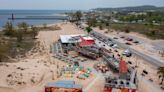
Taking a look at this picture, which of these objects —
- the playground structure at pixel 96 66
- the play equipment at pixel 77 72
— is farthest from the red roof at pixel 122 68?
the play equipment at pixel 77 72

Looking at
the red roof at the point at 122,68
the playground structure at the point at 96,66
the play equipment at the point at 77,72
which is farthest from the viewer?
the play equipment at the point at 77,72

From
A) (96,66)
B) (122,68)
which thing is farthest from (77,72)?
(122,68)

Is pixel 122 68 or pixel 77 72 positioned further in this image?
pixel 77 72

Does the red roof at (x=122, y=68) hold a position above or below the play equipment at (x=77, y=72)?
above

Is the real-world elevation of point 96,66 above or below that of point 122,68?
below

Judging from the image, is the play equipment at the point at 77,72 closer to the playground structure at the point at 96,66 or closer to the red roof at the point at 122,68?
the playground structure at the point at 96,66

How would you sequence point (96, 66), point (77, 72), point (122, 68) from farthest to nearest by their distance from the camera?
point (96, 66)
point (77, 72)
point (122, 68)

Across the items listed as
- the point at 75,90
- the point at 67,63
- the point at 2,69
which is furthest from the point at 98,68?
the point at 2,69

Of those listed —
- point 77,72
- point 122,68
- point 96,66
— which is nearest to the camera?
point 122,68

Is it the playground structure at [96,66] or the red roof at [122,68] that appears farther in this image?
the red roof at [122,68]

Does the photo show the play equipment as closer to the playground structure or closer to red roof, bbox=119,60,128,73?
the playground structure

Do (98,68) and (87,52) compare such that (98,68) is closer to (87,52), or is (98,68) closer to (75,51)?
(87,52)

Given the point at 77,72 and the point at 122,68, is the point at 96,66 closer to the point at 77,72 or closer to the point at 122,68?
the point at 77,72
